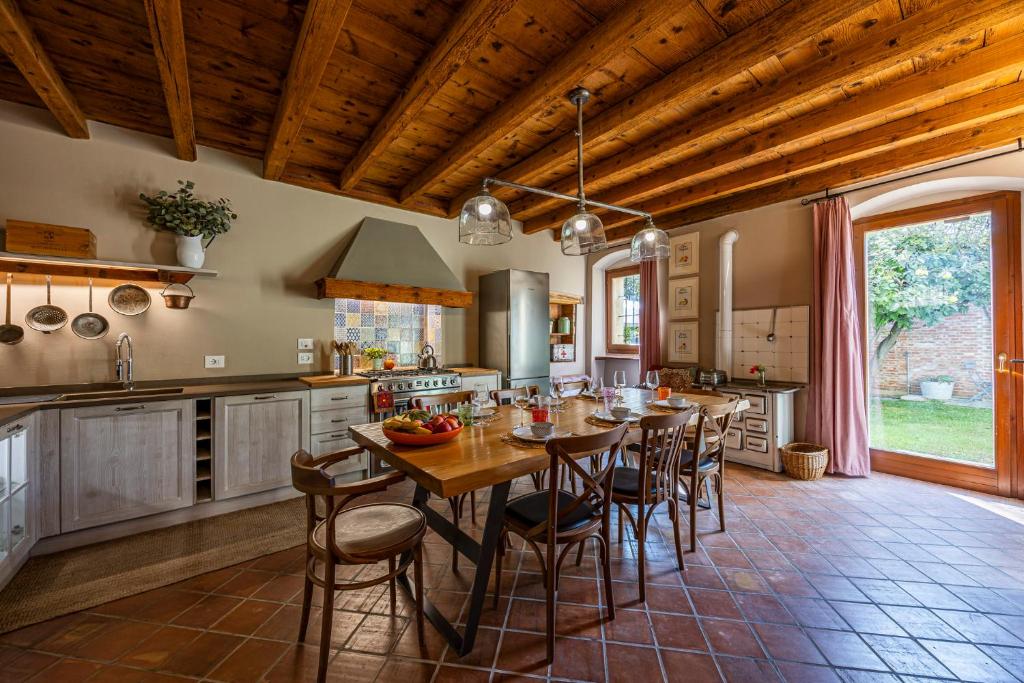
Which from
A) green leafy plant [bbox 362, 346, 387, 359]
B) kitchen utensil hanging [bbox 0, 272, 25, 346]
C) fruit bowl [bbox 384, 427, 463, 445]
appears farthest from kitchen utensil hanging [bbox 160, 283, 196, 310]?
fruit bowl [bbox 384, 427, 463, 445]

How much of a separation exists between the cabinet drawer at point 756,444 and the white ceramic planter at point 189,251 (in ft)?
16.3

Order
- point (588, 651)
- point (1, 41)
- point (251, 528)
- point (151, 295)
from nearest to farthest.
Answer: point (588, 651)
point (1, 41)
point (251, 528)
point (151, 295)

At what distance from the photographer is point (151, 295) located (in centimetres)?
305

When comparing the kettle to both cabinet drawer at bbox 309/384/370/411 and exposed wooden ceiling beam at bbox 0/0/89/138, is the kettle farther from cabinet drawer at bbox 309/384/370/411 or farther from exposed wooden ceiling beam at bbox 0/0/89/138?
exposed wooden ceiling beam at bbox 0/0/89/138

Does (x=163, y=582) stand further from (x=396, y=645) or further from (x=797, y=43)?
(x=797, y=43)

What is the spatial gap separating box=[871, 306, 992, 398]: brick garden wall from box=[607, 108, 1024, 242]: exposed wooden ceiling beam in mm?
1287

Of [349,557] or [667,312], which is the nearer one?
[349,557]

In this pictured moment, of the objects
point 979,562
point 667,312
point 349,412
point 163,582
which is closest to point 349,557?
point 163,582

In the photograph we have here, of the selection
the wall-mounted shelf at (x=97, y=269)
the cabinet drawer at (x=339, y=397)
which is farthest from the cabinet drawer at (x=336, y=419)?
the wall-mounted shelf at (x=97, y=269)

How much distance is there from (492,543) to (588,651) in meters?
0.57

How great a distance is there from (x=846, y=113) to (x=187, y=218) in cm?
464

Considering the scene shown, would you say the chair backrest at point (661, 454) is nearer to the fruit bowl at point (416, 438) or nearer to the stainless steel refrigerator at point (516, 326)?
the fruit bowl at point (416, 438)

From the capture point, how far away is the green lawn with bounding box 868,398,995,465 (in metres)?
3.25

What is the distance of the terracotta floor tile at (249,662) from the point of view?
4.89 ft
